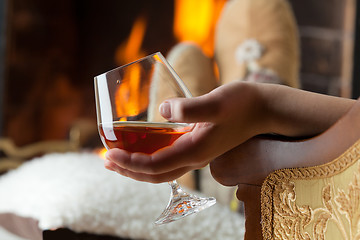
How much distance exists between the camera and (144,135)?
1.57 feet

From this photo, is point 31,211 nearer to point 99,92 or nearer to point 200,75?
point 99,92

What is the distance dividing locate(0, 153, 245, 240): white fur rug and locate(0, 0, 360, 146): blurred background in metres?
1.30

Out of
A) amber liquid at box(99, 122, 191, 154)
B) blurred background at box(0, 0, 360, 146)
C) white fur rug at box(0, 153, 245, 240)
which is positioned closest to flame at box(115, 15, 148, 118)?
amber liquid at box(99, 122, 191, 154)

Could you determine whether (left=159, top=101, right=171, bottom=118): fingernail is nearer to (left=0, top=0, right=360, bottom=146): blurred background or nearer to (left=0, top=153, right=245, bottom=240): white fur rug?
(left=0, top=153, right=245, bottom=240): white fur rug

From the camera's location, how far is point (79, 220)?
0.96 m

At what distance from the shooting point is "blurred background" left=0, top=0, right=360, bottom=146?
2189 millimetres

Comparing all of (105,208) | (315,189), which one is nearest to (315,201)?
(315,189)

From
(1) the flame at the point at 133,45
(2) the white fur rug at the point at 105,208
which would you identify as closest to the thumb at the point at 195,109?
(2) the white fur rug at the point at 105,208

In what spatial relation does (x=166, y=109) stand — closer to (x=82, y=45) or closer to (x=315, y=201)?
(x=315, y=201)

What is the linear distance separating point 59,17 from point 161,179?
2901 millimetres

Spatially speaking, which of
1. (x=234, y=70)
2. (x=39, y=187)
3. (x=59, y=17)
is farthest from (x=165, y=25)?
(x=39, y=187)

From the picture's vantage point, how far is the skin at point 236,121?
1.41 ft

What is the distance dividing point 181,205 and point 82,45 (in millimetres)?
2895

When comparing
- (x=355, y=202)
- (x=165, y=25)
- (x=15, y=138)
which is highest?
(x=165, y=25)
